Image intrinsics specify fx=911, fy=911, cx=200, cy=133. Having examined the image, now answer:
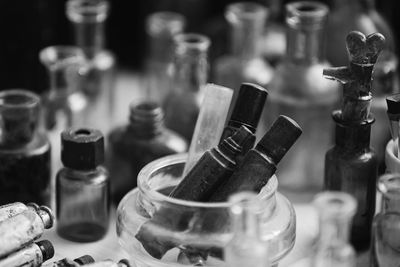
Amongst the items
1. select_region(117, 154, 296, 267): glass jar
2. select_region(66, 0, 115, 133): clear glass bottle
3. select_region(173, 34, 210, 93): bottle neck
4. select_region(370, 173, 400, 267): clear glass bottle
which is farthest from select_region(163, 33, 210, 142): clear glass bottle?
select_region(370, 173, 400, 267): clear glass bottle

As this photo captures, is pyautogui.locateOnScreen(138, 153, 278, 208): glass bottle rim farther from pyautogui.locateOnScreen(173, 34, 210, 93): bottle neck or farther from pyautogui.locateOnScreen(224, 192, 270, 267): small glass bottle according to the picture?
pyautogui.locateOnScreen(173, 34, 210, 93): bottle neck

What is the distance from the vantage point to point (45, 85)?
3.84ft

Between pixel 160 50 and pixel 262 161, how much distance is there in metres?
→ 0.45

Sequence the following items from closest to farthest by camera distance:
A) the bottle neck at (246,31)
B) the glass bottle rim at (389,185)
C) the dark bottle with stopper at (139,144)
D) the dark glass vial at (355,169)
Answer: the glass bottle rim at (389,185), the dark glass vial at (355,169), the dark bottle with stopper at (139,144), the bottle neck at (246,31)

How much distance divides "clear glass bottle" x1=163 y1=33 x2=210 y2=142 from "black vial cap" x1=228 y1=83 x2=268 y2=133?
0.23 meters

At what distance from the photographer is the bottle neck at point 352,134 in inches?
30.4

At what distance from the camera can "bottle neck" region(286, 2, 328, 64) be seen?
94cm

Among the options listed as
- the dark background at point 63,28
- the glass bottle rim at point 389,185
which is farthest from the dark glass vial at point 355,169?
the dark background at point 63,28

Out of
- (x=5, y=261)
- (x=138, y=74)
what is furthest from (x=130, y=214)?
(x=138, y=74)

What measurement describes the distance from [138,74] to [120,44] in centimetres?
6

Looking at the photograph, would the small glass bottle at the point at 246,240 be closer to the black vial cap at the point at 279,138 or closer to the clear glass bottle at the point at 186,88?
the black vial cap at the point at 279,138

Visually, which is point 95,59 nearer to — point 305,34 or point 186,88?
point 186,88

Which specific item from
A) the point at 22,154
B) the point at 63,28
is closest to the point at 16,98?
the point at 22,154

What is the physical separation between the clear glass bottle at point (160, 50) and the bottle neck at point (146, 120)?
0.68ft
